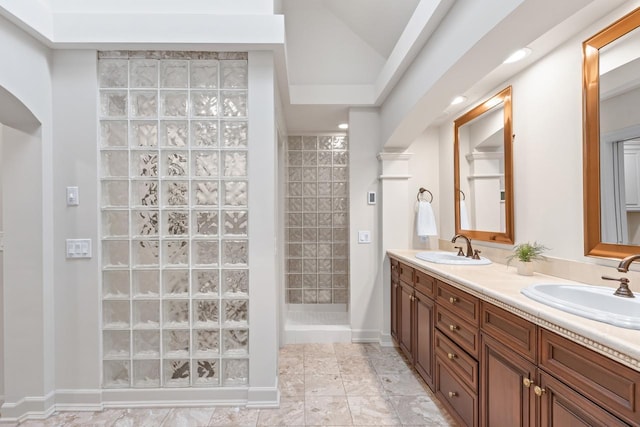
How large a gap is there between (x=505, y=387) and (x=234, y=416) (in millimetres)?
1551

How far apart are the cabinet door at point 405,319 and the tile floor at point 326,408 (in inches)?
6.8

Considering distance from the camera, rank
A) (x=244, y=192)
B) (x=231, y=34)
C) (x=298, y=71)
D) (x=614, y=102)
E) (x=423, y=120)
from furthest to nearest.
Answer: (x=298, y=71) → (x=423, y=120) → (x=244, y=192) → (x=231, y=34) → (x=614, y=102)

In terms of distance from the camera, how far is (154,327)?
6.73 ft

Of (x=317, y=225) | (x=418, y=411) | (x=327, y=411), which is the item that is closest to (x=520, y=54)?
(x=418, y=411)

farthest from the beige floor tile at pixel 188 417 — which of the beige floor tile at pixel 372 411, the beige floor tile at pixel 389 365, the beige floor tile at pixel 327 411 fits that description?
the beige floor tile at pixel 389 365

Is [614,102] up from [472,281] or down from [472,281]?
up

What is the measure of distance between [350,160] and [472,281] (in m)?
1.81

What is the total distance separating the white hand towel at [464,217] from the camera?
2.70 metres

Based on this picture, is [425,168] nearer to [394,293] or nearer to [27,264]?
[394,293]

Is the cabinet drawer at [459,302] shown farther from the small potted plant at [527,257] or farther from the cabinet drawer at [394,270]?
the cabinet drawer at [394,270]

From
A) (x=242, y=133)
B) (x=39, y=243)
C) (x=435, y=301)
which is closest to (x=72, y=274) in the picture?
(x=39, y=243)

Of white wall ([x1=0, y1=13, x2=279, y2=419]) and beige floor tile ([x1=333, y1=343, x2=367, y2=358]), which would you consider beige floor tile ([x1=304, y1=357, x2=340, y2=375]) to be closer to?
beige floor tile ([x1=333, y1=343, x2=367, y2=358])

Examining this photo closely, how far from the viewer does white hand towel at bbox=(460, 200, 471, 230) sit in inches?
106

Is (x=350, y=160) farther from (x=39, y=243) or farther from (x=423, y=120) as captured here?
(x=39, y=243)
